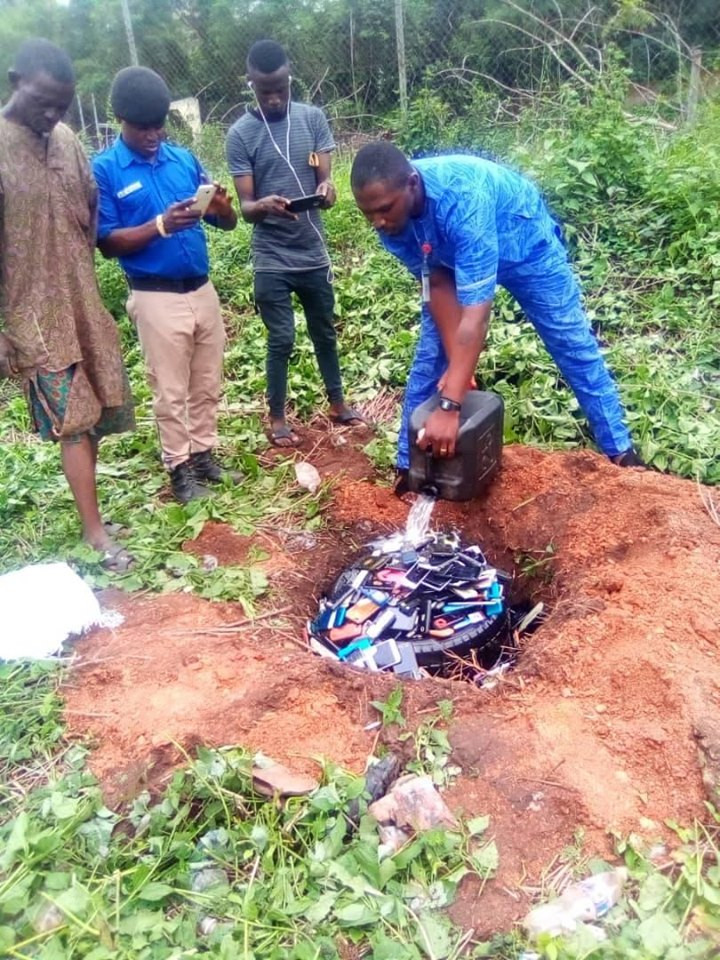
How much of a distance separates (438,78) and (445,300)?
5.93 m

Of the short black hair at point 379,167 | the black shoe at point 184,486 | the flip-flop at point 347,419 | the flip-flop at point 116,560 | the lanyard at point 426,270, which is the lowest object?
the flip-flop at point 347,419

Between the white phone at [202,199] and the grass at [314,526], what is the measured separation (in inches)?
52.1

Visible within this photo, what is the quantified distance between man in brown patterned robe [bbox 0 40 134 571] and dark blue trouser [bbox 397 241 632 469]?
1355mm

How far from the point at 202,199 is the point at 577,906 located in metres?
2.89

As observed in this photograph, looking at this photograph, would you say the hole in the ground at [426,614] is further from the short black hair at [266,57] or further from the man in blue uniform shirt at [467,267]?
the short black hair at [266,57]

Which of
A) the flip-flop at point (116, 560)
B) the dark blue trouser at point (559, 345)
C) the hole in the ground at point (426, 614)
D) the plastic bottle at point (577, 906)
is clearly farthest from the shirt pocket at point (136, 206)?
the plastic bottle at point (577, 906)

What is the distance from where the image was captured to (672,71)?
8.44 m

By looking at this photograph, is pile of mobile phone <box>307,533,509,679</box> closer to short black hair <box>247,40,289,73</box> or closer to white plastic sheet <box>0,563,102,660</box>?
white plastic sheet <box>0,563,102,660</box>

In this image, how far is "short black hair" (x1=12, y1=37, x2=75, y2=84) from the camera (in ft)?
9.38

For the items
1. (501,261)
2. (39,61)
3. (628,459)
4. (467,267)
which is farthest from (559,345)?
(39,61)

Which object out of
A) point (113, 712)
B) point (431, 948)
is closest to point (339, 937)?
point (431, 948)

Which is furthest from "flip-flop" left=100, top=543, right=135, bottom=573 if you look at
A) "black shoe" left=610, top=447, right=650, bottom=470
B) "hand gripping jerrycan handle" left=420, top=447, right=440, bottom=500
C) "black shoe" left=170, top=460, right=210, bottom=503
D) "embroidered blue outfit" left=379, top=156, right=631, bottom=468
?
"black shoe" left=610, top=447, right=650, bottom=470

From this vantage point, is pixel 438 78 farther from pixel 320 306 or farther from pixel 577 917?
pixel 577 917

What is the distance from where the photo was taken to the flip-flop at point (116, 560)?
11.4 feet
